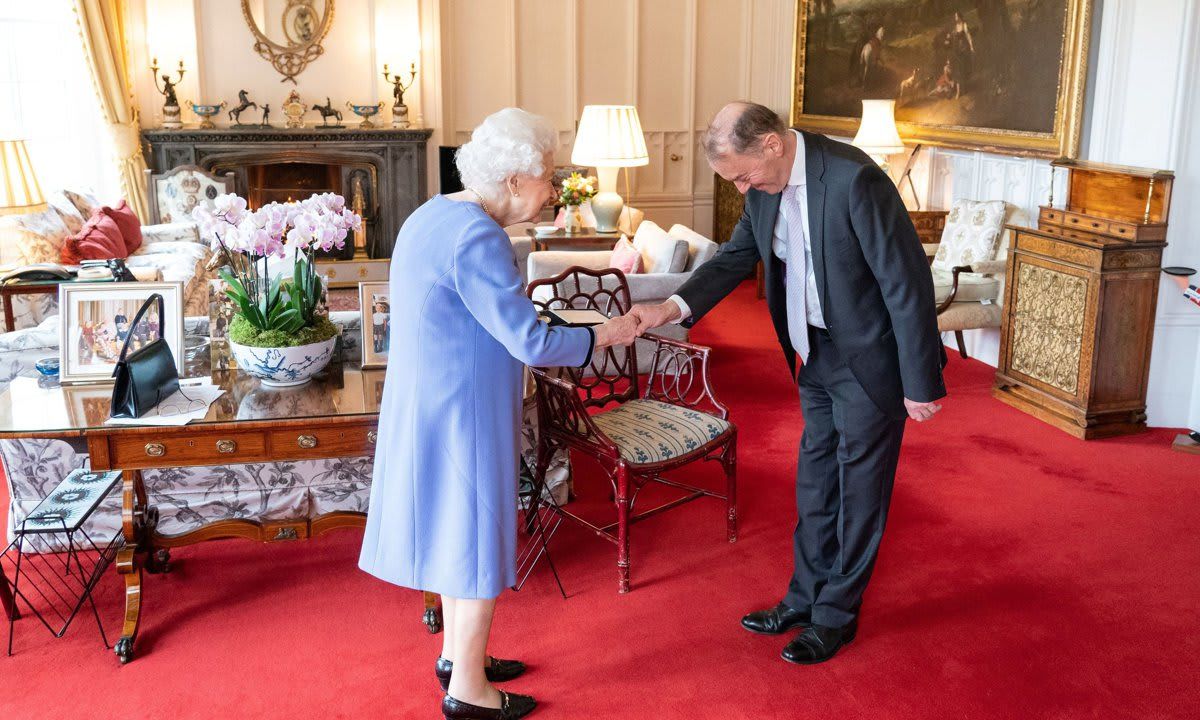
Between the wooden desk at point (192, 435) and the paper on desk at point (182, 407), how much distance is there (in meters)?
0.02

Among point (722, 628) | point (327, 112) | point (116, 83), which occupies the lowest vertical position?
point (722, 628)

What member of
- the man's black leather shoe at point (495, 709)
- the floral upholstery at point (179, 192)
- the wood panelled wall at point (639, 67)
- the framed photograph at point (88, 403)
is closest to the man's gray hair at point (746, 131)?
the man's black leather shoe at point (495, 709)

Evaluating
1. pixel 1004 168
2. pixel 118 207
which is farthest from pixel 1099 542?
pixel 118 207

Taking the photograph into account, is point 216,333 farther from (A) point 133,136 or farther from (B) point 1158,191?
(A) point 133,136

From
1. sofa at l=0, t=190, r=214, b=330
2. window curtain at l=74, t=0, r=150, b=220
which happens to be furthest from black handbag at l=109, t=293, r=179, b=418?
window curtain at l=74, t=0, r=150, b=220

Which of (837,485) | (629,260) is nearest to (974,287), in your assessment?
(629,260)

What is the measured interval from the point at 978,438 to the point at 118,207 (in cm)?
620

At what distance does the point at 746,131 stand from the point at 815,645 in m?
1.53

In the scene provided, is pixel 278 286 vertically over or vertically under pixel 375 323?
over

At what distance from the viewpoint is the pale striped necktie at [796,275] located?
290 cm

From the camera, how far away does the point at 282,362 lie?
3383 mm

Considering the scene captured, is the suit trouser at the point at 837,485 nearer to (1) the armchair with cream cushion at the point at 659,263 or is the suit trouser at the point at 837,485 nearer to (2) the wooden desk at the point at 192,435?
(2) the wooden desk at the point at 192,435

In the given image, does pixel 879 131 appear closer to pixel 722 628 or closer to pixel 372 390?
pixel 722 628

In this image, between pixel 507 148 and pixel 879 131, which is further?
pixel 879 131
